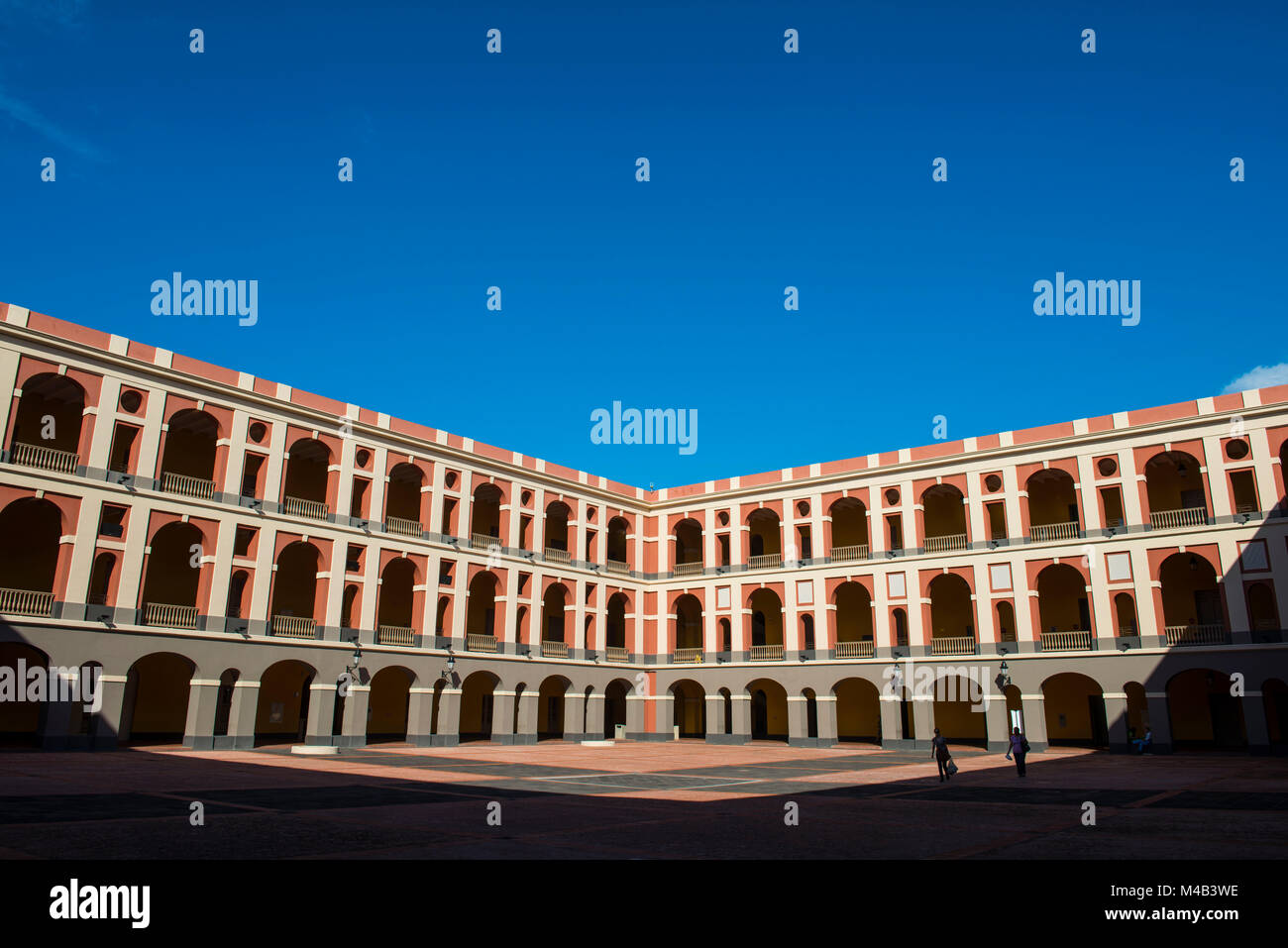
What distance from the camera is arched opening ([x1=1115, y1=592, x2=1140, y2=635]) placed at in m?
37.3

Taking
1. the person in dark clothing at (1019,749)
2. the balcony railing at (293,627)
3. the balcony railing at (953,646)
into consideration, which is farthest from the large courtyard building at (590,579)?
the person in dark clothing at (1019,749)

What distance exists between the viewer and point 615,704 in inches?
2023

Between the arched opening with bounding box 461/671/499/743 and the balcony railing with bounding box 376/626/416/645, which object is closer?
the balcony railing with bounding box 376/626/416/645

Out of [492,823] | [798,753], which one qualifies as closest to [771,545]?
[798,753]

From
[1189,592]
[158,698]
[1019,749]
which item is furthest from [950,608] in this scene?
[158,698]

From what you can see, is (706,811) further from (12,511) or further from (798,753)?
(12,511)

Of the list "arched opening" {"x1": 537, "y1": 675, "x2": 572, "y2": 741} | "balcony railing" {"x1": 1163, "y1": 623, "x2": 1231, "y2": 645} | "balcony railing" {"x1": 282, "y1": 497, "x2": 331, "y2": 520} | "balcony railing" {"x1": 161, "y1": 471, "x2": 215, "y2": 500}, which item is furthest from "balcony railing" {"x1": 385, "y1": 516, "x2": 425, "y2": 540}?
"balcony railing" {"x1": 1163, "y1": 623, "x2": 1231, "y2": 645}

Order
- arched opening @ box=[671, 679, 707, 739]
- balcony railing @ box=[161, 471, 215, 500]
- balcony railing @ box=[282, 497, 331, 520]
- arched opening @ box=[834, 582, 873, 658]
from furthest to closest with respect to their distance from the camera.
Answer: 1. arched opening @ box=[671, 679, 707, 739]
2. arched opening @ box=[834, 582, 873, 658]
3. balcony railing @ box=[282, 497, 331, 520]
4. balcony railing @ box=[161, 471, 215, 500]

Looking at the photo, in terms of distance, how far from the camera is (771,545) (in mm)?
50156

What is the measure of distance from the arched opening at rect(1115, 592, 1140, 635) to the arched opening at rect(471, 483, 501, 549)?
29.4m

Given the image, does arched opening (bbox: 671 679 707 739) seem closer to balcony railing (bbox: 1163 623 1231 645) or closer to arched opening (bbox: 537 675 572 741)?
arched opening (bbox: 537 675 572 741)

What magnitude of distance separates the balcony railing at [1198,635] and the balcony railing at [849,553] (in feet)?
44.8

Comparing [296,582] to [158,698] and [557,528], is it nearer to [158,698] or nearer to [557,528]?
[158,698]

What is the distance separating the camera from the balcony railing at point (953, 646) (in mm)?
39938
